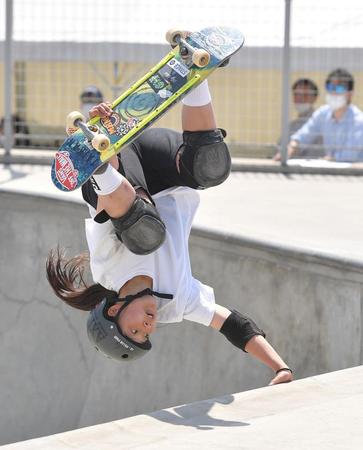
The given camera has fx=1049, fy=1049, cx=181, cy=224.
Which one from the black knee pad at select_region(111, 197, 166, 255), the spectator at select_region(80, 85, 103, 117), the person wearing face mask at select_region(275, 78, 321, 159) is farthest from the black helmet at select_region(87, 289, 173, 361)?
the spectator at select_region(80, 85, 103, 117)

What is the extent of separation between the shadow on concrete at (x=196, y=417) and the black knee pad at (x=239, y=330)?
58 centimetres

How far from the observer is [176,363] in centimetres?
601

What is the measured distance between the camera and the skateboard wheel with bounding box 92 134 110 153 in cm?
392

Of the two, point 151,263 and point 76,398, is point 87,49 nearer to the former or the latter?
point 76,398

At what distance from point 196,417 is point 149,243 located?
712 mm

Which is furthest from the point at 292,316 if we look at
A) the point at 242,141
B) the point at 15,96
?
the point at 15,96

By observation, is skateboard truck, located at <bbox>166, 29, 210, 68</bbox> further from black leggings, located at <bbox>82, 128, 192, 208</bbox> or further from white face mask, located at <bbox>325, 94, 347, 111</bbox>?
white face mask, located at <bbox>325, 94, 347, 111</bbox>

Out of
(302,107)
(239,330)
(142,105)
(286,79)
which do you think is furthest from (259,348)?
(302,107)

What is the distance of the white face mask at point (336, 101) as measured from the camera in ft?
29.8

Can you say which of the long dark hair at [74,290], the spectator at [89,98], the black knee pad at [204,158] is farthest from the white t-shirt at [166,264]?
the spectator at [89,98]

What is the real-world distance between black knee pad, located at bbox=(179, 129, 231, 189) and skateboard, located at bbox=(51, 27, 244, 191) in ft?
0.77

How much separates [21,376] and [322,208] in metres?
2.29

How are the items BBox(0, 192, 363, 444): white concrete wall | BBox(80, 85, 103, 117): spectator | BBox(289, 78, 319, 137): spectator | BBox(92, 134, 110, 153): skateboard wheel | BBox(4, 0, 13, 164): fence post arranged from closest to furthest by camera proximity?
BBox(92, 134, 110, 153): skateboard wheel < BBox(0, 192, 363, 444): white concrete wall < BBox(4, 0, 13, 164): fence post < BBox(289, 78, 319, 137): spectator < BBox(80, 85, 103, 117): spectator

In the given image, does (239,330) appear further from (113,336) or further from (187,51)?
(187,51)
